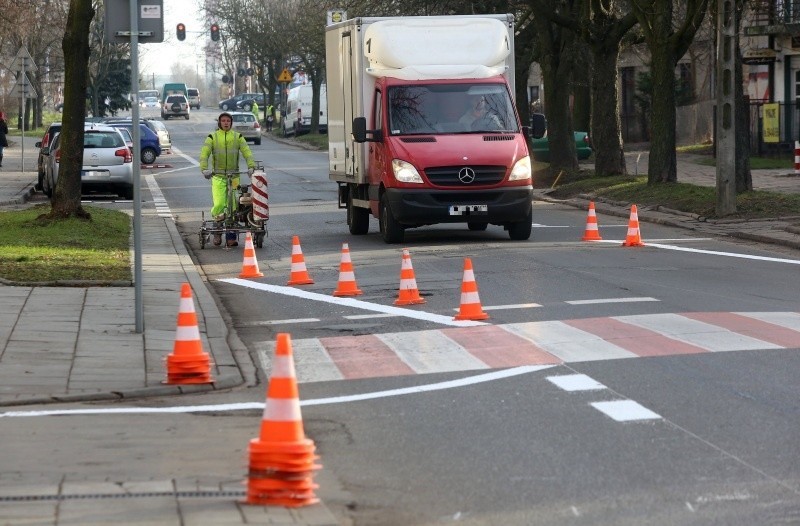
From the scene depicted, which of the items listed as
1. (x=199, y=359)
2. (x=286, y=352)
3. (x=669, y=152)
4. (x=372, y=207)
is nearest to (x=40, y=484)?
(x=286, y=352)

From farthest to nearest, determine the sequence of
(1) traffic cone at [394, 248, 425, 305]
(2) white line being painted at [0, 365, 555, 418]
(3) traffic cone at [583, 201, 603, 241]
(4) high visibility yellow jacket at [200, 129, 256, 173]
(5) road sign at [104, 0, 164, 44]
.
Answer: (3) traffic cone at [583, 201, 603, 241], (4) high visibility yellow jacket at [200, 129, 256, 173], (1) traffic cone at [394, 248, 425, 305], (5) road sign at [104, 0, 164, 44], (2) white line being painted at [0, 365, 555, 418]

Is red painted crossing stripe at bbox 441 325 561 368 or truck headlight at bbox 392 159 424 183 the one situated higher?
truck headlight at bbox 392 159 424 183

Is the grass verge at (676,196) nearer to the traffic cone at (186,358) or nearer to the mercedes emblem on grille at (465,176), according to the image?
the mercedes emblem on grille at (465,176)

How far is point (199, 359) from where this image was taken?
33.5ft

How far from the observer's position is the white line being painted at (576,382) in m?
9.59

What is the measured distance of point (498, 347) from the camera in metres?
11.6

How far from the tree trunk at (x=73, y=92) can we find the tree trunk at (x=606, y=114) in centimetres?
1450

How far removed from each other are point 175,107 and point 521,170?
91756 millimetres

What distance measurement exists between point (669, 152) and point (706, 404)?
21194mm

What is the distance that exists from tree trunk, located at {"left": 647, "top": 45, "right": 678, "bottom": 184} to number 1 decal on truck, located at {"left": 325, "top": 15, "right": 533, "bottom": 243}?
23.4ft

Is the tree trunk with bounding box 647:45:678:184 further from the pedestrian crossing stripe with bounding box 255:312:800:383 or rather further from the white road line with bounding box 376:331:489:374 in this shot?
the white road line with bounding box 376:331:489:374

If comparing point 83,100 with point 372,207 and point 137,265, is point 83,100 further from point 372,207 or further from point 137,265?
point 137,265

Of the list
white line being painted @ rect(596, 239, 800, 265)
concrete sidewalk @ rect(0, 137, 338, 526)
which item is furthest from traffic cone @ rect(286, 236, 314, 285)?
white line being painted @ rect(596, 239, 800, 265)

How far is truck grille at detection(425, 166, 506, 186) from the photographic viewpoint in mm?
20844
